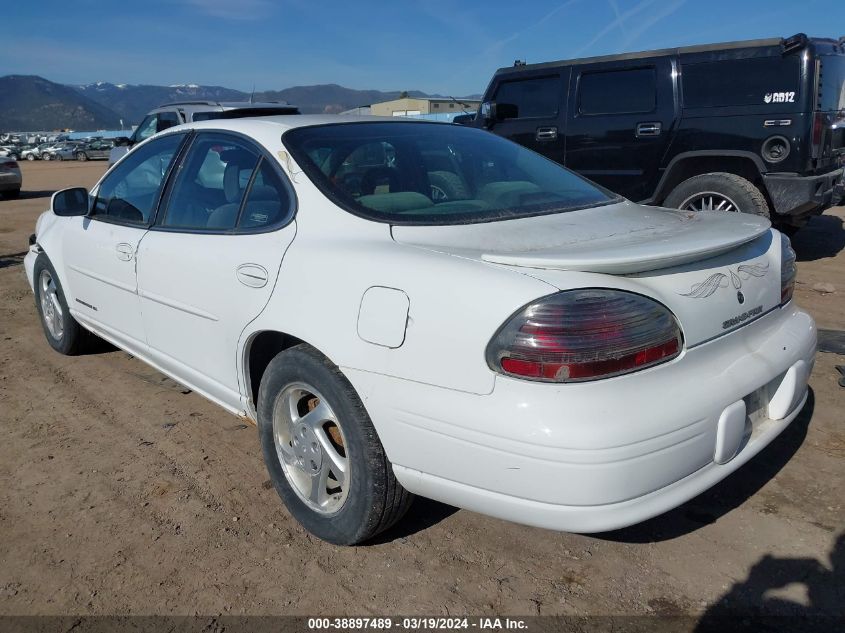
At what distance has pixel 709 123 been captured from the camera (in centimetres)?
662

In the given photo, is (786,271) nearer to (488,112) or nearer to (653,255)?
(653,255)

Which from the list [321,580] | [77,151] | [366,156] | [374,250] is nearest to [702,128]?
[366,156]

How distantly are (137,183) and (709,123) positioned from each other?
5.33 m

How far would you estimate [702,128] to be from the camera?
263 inches

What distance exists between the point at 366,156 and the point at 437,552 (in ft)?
5.32

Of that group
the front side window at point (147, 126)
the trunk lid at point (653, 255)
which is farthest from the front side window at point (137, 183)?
the front side window at point (147, 126)

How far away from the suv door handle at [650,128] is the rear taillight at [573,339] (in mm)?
5579

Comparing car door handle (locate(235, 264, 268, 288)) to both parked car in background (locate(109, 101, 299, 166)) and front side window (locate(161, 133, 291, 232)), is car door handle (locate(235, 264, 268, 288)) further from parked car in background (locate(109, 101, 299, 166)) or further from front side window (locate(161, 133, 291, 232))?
parked car in background (locate(109, 101, 299, 166))

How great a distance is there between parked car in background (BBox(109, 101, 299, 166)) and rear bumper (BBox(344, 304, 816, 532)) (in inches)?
355

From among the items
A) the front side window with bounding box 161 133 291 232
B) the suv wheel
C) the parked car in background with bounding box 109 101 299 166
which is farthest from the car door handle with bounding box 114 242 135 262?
the parked car in background with bounding box 109 101 299 166

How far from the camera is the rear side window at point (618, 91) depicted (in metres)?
7.02

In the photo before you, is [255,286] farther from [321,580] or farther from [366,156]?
[321,580]

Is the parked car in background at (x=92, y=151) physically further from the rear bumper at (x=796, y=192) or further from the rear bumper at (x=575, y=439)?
the rear bumper at (x=575, y=439)

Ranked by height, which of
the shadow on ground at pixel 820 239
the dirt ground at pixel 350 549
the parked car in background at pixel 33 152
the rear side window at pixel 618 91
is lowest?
the parked car in background at pixel 33 152
